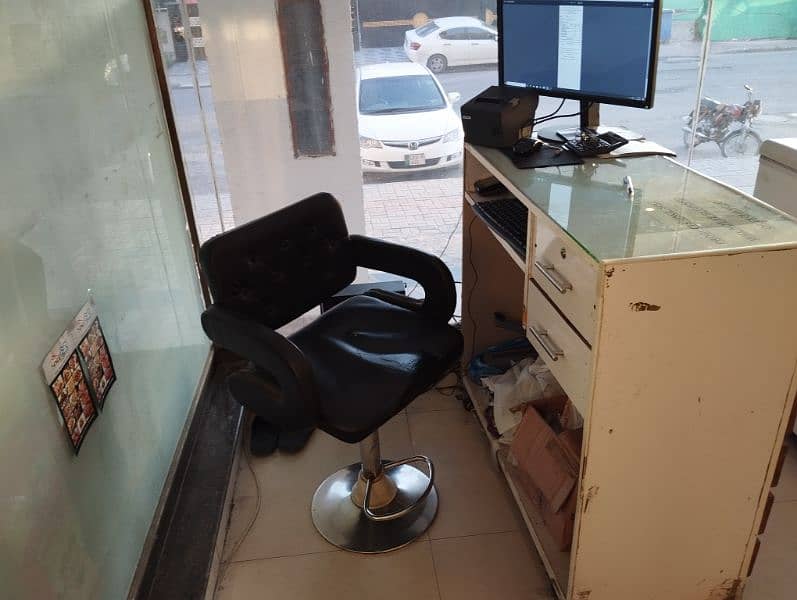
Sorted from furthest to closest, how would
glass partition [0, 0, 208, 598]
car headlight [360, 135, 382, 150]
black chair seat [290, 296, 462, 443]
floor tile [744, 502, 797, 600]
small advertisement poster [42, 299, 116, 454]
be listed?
car headlight [360, 135, 382, 150], floor tile [744, 502, 797, 600], black chair seat [290, 296, 462, 443], small advertisement poster [42, 299, 116, 454], glass partition [0, 0, 208, 598]

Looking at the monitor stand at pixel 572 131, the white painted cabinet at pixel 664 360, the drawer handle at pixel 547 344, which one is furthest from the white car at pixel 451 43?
the drawer handle at pixel 547 344

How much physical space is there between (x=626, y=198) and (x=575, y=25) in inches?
23.6

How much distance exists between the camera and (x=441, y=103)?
258cm

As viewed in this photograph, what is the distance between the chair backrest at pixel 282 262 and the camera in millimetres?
1652

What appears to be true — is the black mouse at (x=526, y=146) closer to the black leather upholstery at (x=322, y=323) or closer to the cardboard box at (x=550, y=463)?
the black leather upholstery at (x=322, y=323)

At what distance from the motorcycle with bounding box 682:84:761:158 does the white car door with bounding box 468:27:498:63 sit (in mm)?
863

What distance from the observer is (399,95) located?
2.56 meters

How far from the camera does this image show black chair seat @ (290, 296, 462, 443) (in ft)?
5.12

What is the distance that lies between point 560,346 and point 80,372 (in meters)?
1.08

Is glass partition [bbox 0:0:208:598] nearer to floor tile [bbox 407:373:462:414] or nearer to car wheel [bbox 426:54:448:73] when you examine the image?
floor tile [bbox 407:373:462:414]

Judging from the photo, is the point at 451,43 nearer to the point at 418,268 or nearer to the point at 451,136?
the point at 451,136

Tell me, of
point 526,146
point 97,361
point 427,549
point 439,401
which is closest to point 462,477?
point 427,549

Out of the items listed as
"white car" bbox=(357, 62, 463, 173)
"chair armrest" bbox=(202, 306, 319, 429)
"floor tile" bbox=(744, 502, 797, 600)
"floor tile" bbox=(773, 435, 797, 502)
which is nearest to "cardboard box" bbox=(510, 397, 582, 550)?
"floor tile" bbox=(744, 502, 797, 600)

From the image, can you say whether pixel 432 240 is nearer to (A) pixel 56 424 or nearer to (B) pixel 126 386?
(B) pixel 126 386
